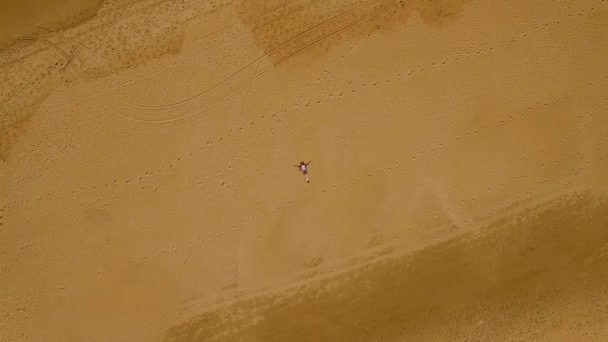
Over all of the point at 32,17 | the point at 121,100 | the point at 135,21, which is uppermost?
the point at 32,17

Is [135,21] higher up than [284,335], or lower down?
higher up

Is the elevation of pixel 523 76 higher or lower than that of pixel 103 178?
lower

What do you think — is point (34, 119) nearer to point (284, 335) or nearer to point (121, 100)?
point (121, 100)

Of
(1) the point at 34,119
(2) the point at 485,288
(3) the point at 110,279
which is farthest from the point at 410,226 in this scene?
(1) the point at 34,119

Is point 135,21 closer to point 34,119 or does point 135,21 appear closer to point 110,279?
point 34,119

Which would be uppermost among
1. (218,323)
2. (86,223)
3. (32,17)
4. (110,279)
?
(32,17)

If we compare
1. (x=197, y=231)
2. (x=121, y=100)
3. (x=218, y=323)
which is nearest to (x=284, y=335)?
(x=218, y=323)
